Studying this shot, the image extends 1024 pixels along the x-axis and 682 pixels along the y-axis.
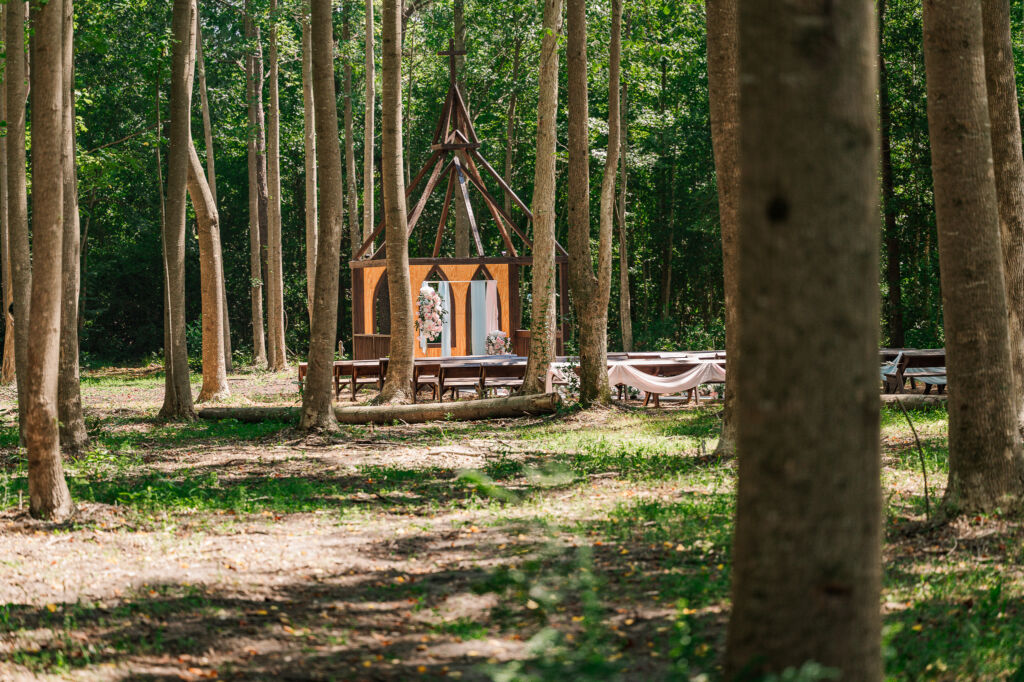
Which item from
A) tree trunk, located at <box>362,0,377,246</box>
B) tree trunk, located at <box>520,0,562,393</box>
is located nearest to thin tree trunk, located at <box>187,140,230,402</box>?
tree trunk, located at <box>520,0,562,393</box>

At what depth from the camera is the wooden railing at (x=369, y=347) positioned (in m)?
22.3

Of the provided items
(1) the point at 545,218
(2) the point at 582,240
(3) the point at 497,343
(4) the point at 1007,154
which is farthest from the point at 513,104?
(4) the point at 1007,154

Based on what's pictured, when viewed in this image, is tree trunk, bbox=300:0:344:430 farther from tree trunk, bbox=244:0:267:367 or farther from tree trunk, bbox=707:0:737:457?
tree trunk, bbox=244:0:267:367

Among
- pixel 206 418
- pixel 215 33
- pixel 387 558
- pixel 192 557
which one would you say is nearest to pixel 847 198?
pixel 387 558

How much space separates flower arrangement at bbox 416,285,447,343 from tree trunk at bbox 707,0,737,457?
A: 42.7 feet

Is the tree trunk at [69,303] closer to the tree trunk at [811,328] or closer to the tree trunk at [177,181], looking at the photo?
the tree trunk at [177,181]

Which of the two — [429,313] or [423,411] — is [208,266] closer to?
[423,411]

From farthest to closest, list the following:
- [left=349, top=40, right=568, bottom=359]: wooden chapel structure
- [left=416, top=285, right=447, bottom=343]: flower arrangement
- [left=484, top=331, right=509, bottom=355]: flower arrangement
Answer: [left=484, top=331, right=509, bottom=355]: flower arrangement → [left=349, top=40, right=568, bottom=359]: wooden chapel structure → [left=416, top=285, right=447, bottom=343]: flower arrangement

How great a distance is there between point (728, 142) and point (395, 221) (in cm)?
658

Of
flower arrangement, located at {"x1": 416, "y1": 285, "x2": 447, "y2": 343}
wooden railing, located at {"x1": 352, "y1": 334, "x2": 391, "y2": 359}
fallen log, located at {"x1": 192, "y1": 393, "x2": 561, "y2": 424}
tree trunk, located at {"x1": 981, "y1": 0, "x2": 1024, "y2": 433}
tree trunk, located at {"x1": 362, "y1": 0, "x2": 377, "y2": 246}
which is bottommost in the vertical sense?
fallen log, located at {"x1": 192, "y1": 393, "x2": 561, "y2": 424}

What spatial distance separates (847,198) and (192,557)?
471 cm

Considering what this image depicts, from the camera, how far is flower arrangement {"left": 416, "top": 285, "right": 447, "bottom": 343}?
2203cm

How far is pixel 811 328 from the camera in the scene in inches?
108

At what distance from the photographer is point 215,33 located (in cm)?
3328
